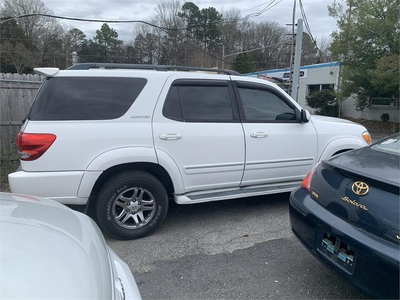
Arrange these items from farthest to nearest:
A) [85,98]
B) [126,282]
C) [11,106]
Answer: [11,106] < [85,98] < [126,282]

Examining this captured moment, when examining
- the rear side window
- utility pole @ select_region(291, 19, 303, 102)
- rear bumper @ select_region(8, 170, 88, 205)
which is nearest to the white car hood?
rear bumper @ select_region(8, 170, 88, 205)

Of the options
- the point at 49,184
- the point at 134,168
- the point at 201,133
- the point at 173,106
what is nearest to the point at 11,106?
the point at 49,184

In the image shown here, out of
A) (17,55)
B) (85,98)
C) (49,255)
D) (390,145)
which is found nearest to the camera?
(49,255)

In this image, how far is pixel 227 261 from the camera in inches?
125

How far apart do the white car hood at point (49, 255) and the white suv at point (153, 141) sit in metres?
1.16

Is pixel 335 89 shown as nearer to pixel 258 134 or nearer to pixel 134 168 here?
pixel 258 134

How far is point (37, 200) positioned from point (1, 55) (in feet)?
168

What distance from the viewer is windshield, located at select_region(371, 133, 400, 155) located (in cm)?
285

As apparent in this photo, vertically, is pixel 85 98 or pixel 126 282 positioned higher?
pixel 85 98

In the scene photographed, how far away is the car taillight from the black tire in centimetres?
75

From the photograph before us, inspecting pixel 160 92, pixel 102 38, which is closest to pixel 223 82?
pixel 160 92

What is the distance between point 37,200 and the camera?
89.8 inches

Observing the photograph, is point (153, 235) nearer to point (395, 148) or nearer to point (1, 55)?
point (395, 148)

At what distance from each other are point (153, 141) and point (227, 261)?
1550 mm
